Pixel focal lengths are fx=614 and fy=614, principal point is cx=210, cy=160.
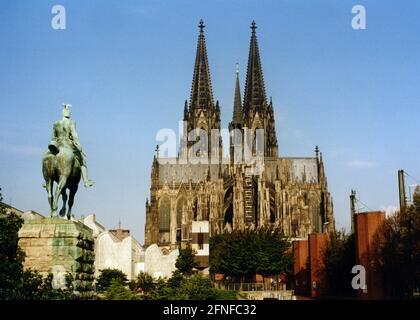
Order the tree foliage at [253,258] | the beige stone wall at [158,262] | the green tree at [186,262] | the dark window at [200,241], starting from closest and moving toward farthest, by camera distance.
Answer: the beige stone wall at [158,262] → the green tree at [186,262] → the tree foliage at [253,258] → the dark window at [200,241]

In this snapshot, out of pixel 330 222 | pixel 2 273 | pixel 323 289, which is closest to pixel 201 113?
pixel 330 222

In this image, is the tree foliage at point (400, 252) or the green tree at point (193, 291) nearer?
the green tree at point (193, 291)

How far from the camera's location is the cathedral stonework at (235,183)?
92981mm

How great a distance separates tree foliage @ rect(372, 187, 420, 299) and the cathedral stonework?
55.0 meters

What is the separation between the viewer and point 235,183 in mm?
93438

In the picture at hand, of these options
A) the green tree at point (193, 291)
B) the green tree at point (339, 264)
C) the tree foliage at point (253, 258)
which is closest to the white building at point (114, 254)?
the tree foliage at point (253, 258)

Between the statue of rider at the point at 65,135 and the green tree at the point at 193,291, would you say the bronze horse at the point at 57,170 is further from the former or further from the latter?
the green tree at the point at 193,291

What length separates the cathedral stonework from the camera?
93.0m

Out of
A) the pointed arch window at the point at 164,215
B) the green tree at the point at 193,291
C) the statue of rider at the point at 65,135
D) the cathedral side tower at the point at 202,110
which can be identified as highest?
the cathedral side tower at the point at 202,110

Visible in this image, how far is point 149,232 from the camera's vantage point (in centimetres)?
9800

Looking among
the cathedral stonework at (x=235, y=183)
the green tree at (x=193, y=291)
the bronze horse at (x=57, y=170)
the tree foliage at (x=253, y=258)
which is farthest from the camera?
the cathedral stonework at (x=235, y=183)

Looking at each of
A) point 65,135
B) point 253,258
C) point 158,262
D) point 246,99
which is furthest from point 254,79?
point 65,135

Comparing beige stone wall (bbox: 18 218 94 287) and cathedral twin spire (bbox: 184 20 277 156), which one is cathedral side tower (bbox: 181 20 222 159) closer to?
cathedral twin spire (bbox: 184 20 277 156)

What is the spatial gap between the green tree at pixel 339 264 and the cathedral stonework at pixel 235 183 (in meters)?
41.8
